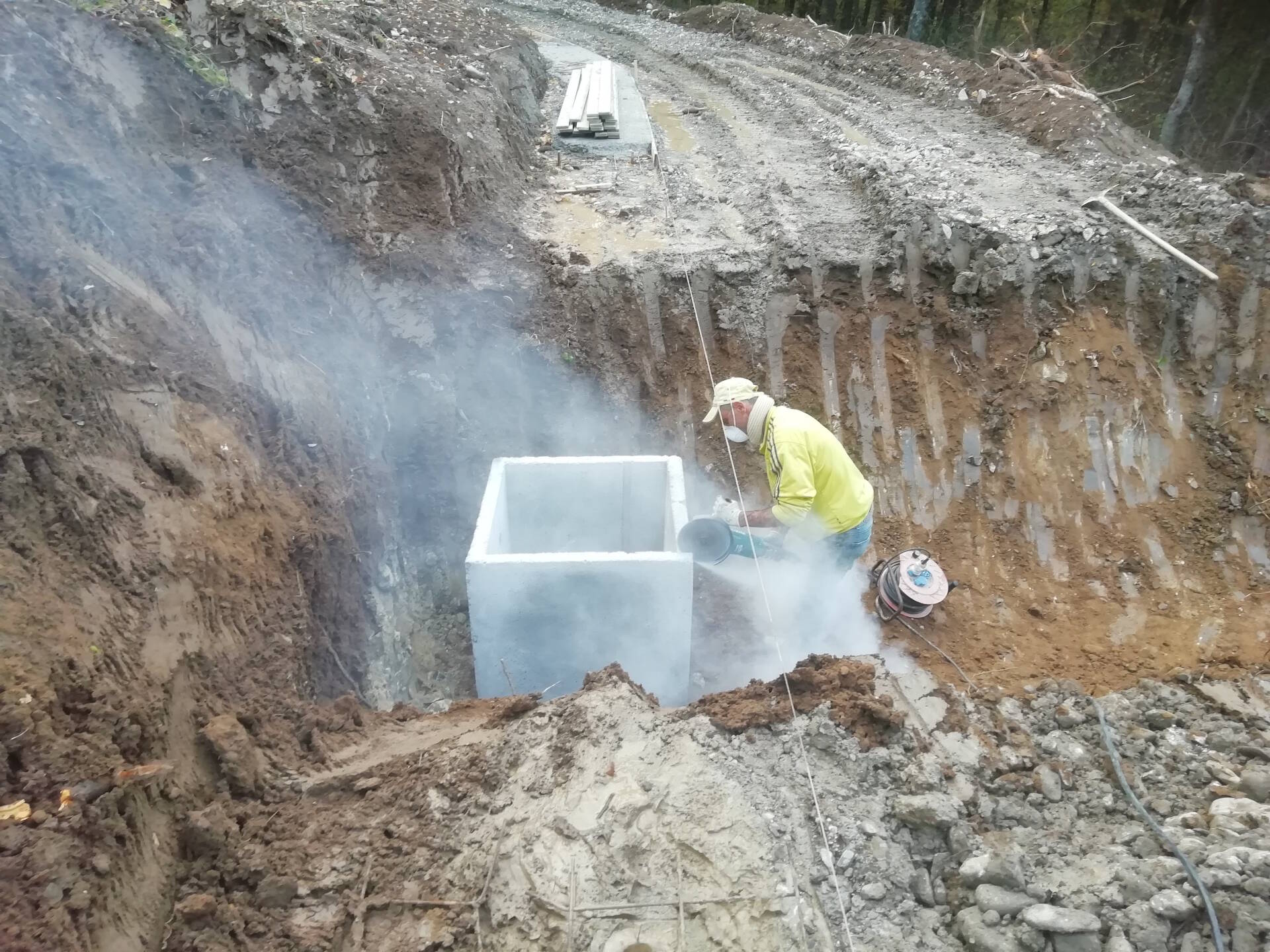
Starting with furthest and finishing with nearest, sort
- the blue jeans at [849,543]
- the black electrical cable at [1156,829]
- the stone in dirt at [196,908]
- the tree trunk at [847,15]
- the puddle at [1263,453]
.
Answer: the tree trunk at [847,15] < the puddle at [1263,453] < the blue jeans at [849,543] < the stone in dirt at [196,908] < the black electrical cable at [1156,829]

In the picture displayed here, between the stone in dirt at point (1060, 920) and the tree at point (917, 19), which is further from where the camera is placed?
the tree at point (917, 19)

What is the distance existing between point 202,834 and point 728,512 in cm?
328

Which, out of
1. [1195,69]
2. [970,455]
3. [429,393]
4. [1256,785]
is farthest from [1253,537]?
[1195,69]

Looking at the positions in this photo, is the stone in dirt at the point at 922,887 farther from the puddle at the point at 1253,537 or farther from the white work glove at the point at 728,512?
the puddle at the point at 1253,537

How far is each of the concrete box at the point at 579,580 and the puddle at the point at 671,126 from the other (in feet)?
19.5

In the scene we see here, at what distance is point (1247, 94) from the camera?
1261 cm

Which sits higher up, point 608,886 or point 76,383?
point 76,383

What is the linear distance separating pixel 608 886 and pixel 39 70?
5.27 meters

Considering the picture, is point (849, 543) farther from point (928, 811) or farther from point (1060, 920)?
point (1060, 920)

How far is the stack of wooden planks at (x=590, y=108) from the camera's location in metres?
9.88

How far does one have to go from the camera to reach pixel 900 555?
5.70 m

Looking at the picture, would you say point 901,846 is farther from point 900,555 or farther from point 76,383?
point 76,383

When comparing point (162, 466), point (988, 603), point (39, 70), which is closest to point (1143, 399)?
point (988, 603)

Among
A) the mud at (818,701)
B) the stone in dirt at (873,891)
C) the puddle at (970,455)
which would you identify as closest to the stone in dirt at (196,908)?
the mud at (818,701)
